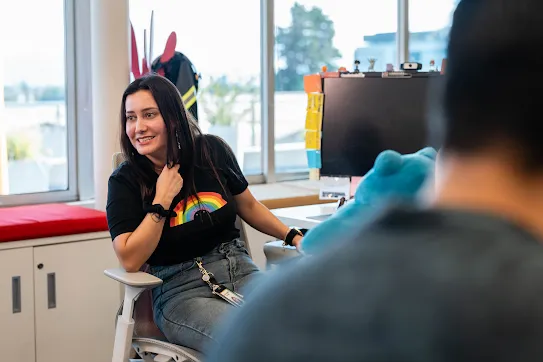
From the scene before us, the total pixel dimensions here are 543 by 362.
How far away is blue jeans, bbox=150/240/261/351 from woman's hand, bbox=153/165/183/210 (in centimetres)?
21

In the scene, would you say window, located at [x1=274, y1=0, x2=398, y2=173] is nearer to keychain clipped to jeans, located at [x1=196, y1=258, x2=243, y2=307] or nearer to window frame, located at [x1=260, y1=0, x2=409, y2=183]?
window frame, located at [x1=260, y1=0, x2=409, y2=183]

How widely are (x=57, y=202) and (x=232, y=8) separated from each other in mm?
1570

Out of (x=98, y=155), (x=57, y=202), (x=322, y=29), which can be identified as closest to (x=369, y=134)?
(x=98, y=155)

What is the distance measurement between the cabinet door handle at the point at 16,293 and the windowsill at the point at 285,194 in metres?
0.87

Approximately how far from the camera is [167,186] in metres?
2.36

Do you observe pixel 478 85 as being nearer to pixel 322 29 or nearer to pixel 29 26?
pixel 29 26

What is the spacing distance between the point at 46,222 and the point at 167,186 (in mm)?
872

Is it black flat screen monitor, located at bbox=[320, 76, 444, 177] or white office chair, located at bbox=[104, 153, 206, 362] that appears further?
black flat screen monitor, located at bbox=[320, 76, 444, 177]

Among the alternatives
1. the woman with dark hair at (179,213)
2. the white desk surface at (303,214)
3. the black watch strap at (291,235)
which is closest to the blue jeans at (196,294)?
the woman with dark hair at (179,213)

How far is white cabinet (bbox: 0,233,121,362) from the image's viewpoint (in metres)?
2.93

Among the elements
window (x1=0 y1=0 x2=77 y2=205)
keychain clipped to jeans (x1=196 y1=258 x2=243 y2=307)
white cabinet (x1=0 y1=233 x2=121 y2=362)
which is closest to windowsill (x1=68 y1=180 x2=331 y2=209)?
window (x1=0 y1=0 x2=77 y2=205)

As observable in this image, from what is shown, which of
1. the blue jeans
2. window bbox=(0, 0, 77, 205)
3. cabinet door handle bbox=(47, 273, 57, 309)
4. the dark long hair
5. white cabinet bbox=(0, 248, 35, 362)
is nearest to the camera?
the blue jeans

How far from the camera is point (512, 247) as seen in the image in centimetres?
45

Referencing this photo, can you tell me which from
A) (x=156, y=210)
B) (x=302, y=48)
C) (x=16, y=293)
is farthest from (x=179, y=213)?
(x=302, y=48)
